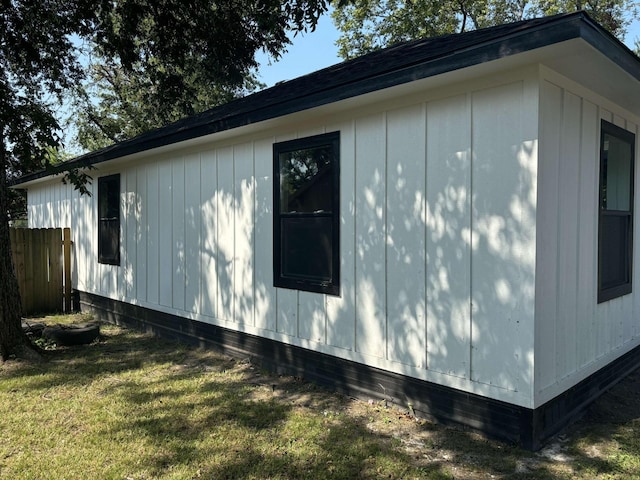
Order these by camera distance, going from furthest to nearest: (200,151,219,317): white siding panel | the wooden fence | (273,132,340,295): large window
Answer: the wooden fence < (200,151,219,317): white siding panel < (273,132,340,295): large window

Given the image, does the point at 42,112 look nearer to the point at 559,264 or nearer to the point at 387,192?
the point at 387,192

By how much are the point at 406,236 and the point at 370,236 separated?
1.19 feet

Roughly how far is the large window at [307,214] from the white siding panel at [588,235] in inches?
77.4

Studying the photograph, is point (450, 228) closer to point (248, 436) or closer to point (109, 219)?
point (248, 436)

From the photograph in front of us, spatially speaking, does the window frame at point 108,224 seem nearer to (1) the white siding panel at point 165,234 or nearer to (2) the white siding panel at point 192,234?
(1) the white siding panel at point 165,234

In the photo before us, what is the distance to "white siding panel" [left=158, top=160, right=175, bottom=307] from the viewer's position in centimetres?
629

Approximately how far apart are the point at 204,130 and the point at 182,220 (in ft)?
4.70

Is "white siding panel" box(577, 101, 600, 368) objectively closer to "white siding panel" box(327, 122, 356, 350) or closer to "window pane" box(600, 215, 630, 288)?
"window pane" box(600, 215, 630, 288)

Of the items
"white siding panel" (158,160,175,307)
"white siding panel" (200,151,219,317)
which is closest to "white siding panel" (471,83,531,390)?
"white siding panel" (200,151,219,317)

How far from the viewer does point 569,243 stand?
337cm

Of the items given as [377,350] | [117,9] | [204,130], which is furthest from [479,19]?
[377,350]

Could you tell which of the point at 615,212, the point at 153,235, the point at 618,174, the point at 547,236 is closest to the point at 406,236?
the point at 547,236

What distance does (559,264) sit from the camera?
324 centimetres

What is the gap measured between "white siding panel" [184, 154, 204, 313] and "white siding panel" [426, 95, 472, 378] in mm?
3315
